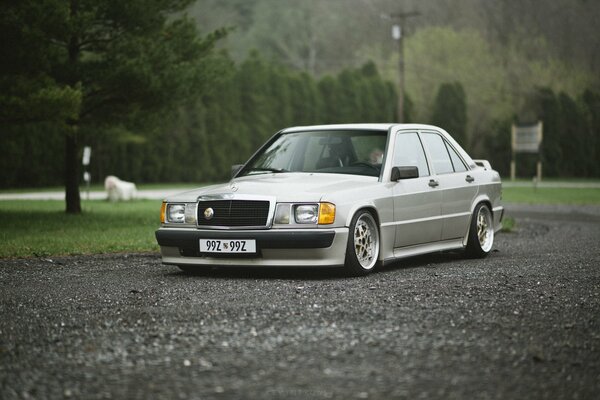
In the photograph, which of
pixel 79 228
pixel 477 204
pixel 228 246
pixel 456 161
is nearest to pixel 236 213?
pixel 228 246

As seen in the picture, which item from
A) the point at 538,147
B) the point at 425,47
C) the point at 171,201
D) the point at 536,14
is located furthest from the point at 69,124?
the point at 536,14

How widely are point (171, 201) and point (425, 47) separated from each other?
190ft

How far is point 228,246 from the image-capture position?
9.55 m

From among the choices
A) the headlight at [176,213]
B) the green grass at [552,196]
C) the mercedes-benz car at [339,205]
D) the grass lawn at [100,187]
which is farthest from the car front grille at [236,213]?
the grass lawn at [100,187]

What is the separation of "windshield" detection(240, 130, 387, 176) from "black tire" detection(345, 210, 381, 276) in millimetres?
731

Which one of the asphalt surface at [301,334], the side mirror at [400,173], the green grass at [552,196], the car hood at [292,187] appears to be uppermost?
the side mirror at [400,173]

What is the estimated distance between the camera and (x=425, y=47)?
6631cm

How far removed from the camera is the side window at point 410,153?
1081cm

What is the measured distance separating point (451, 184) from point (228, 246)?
10.2 feet

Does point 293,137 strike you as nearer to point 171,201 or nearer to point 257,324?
point 171,201

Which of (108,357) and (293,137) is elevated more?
(293,137)

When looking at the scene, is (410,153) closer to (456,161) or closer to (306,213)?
(456,161)

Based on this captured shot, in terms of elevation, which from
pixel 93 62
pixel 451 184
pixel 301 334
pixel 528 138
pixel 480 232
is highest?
pixel 93 62

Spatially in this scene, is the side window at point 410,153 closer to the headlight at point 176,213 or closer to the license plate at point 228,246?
the license plate at point 228,246
